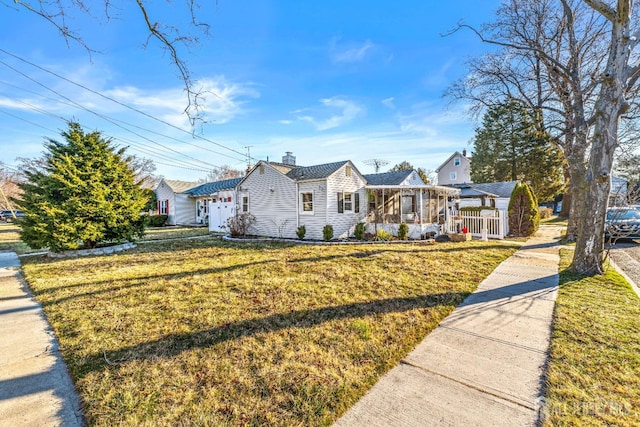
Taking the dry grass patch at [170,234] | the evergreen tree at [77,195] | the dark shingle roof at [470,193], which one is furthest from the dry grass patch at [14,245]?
the dark shingle roof at [470,193]

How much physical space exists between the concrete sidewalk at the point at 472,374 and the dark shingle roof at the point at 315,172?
936cm

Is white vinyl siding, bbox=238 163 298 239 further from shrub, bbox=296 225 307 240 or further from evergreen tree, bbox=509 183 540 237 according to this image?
evergreen tree, bbox=509 183 540 237

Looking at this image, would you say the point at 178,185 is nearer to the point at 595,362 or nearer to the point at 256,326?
the point at 256,326

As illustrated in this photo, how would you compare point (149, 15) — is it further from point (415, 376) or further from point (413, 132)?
point (413, 132)

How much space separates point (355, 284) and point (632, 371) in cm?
384

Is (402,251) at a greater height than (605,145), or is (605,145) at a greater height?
(605,145)

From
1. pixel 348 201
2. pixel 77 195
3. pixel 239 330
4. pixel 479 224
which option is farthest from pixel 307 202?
pixel 239 330

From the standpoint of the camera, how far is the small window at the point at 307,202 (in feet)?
44.4

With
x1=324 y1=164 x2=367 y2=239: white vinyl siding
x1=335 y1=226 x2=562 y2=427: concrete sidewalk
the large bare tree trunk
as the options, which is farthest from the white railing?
x1=335 y1=226 x2=562 y2=427: concrete sidewalk

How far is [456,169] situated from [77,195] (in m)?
40.9

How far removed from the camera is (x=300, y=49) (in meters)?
10.6

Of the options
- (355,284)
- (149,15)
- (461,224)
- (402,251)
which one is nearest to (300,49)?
(149,15)

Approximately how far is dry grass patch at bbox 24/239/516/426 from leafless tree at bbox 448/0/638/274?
2738mm

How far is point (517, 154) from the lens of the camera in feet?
98.1
